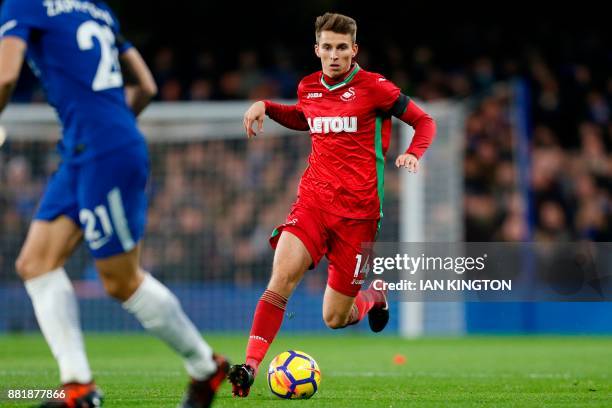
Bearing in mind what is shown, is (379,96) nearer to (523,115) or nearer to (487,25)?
(523,115)

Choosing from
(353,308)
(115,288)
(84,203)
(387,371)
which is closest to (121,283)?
(115,288)

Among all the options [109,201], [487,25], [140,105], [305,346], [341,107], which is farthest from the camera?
[487,25]

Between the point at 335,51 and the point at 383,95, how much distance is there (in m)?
0.45

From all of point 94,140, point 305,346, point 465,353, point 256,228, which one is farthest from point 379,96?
point 256,228

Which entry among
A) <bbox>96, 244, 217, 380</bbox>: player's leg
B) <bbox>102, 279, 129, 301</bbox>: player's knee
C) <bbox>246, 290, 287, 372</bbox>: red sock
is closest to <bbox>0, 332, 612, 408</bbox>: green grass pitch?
<bbox>246, 290, 287, 372</bbox>: red sock

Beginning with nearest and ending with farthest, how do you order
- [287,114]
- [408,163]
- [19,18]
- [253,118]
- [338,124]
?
[19,18], [408,163], [253,118], [338,124], [287,114]

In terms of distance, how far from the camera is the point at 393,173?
1769cm

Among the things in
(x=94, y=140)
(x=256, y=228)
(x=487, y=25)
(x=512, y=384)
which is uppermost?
(x=487, y=25)

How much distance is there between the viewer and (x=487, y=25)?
2269cm

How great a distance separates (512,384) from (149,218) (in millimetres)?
10020

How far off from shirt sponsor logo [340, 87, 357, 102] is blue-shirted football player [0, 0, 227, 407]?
106 inches

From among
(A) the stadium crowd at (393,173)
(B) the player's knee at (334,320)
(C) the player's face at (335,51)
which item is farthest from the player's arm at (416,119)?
(A) the stadium crowd at (393,173)

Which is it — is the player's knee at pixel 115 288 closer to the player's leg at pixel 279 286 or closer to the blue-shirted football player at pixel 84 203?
the blue-shirted football player at pixel 84 203

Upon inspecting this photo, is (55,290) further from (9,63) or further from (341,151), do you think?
(341,151)
